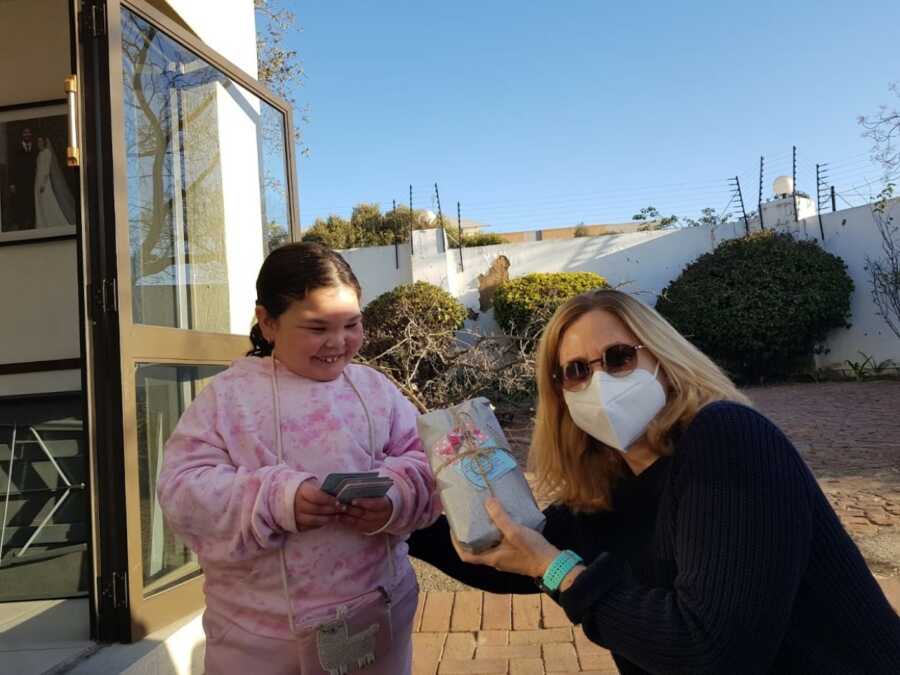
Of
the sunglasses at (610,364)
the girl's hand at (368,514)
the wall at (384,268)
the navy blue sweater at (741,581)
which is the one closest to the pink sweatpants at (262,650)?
the girl's hand at (368,514)

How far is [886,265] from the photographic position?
12.1 m

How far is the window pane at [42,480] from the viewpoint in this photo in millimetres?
4023

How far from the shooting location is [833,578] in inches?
51.8

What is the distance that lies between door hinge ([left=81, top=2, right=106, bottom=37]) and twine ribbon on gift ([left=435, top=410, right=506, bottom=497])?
2.21 metres

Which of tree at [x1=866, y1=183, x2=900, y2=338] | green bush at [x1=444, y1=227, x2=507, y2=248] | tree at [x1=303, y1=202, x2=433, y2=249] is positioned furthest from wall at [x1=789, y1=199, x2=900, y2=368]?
tree at [x1=303, y1=202, x2=433, y2=249]

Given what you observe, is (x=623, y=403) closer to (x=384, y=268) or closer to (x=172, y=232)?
(x=172, y=232)

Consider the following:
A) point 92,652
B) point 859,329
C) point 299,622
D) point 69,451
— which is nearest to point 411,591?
point 299,622

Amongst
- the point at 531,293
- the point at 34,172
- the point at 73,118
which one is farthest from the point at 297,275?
the point at 531,293

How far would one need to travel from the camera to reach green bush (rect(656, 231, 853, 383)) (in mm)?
11875

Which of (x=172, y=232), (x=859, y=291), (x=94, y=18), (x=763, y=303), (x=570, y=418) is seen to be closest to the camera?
(x=570, y=418)

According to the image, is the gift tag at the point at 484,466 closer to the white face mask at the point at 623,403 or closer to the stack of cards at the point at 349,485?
the stack of cards at the point at 349,485

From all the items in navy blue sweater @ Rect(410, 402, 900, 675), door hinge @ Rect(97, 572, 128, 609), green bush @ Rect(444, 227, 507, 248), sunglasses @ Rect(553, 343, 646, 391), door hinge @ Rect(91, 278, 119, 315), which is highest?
green bush @ Rect(444, 227, 507, 248)

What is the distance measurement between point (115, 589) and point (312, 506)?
1.55 meters

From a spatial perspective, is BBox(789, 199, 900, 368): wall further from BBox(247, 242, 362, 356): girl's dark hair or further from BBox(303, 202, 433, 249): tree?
BBox(247, 242, 362, 356): girl's dark hair
